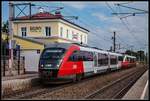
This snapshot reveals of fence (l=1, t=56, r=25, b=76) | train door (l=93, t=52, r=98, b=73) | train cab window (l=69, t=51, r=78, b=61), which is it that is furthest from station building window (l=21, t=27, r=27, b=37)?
train cab window (l=69, t=51, r=78, b=61)

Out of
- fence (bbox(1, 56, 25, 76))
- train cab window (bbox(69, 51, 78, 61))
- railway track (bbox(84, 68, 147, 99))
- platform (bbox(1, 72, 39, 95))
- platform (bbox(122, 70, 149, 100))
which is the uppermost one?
train cab window (bbox(69, 51, 78, 61))

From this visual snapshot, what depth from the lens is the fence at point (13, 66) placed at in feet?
117

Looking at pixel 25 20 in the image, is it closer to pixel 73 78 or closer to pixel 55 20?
pixel 55 20

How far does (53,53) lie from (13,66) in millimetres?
12568

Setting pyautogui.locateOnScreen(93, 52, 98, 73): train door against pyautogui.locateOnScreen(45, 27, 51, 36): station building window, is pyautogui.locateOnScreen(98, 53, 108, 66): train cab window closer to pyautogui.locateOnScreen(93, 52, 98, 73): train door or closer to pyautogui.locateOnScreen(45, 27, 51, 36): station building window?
pyautogui.locateOnScreen(93, 52, 98, 73): train door

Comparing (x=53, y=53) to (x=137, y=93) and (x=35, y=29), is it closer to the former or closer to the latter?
(x=137, y=93)

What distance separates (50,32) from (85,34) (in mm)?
18199

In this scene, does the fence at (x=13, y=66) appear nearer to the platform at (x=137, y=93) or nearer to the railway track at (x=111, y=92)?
the railway track at (x=111, y=92)

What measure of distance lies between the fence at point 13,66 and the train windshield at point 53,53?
8702 millimetres

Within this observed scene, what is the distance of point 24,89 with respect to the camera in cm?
2408

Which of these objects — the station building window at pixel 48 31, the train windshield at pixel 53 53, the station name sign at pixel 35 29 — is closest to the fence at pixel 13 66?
the train windshield at pixel 53 53

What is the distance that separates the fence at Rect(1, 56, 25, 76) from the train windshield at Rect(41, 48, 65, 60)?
870 cm

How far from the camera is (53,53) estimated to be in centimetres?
2630

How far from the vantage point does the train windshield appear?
26.0m
